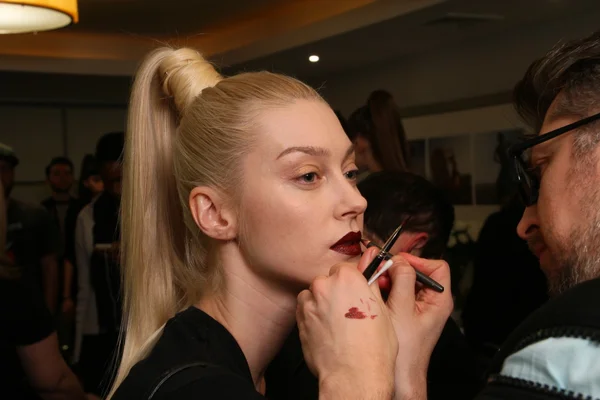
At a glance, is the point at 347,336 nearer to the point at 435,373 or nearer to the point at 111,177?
the point at 435,373

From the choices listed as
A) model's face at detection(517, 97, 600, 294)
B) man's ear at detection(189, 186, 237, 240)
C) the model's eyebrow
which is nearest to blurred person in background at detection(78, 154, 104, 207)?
man's ear at detection(189, 186, 237, 240)

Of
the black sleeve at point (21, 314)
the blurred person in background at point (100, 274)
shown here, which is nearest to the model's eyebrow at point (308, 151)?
the black sleeve at point (21, 314)

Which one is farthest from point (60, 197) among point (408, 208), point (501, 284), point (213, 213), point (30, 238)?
point (213, 213)

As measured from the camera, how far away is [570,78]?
1.07 meters

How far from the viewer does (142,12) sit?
5.32 metres

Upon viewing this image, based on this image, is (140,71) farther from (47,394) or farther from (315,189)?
(47,394)

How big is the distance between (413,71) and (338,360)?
158 inches

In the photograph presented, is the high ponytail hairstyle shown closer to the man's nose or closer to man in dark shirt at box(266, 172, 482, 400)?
man in dark shirt at box(266, 172, 482, 400)

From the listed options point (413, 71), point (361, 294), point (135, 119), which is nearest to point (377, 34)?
point (413, 71)

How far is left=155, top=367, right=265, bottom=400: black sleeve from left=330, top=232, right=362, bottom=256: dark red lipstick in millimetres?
274

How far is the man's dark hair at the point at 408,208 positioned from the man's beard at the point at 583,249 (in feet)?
2.59

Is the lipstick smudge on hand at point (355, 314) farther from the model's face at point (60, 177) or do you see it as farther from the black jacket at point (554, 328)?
the model's face at point (60, 177)

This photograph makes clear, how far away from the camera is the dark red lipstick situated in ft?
3.78

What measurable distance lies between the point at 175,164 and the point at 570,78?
652mm
